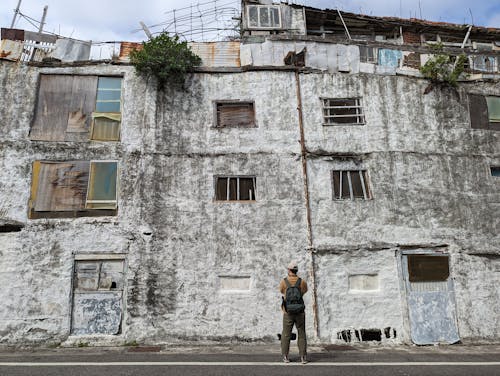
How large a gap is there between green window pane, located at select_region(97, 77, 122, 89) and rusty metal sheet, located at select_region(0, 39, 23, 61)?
268cm

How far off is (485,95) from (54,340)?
597 inches

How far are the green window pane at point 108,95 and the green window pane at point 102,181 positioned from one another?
2.21m

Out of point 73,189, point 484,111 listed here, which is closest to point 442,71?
point 484,111

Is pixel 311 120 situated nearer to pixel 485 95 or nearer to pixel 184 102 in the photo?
pixel 184 102

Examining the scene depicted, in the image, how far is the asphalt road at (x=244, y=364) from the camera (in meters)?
7.46

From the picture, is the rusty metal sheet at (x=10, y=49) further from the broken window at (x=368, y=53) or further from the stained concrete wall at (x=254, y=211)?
the broken window at (x=368, y=53)

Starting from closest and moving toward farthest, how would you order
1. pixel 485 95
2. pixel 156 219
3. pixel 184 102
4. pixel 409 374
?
pixel 409 374, pixel 156 219, pixel 184 102, pixel 485 95

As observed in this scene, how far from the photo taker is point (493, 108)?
1438 cm

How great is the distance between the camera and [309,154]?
13156mm

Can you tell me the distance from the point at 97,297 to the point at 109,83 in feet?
21.6

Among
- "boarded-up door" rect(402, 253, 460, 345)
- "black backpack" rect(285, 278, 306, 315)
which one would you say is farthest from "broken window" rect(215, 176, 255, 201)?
"black backpack" rect(285, 278, 306, 315)

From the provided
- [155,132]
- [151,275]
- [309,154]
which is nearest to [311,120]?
[309,154]

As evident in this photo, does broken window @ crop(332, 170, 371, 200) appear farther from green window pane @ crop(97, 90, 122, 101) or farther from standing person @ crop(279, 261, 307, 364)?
green window pane @ crop(97, 90, 122, 101)

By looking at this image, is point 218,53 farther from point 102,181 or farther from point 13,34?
point 13,34
